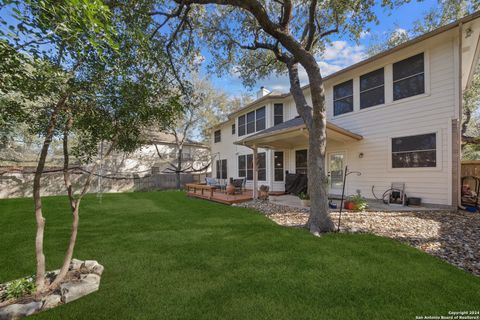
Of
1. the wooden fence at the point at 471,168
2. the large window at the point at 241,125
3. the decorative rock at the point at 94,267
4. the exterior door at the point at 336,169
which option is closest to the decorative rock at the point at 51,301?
the decorative rock at the point at 94,267

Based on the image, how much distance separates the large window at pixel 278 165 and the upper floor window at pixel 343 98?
139 inches

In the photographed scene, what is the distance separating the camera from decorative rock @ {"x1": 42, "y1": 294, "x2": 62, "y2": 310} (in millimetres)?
2275

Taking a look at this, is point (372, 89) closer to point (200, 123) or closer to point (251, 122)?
point (251, 122)

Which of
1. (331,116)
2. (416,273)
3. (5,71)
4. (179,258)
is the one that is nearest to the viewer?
(5,71)

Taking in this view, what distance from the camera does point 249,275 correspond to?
2916 millimetres

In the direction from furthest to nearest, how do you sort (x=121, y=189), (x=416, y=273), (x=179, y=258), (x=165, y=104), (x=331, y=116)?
(x=121, y=189)
(x=331, y=116)
(x=179, y=258)
(x=165, y=104)
(x=416, y=273)

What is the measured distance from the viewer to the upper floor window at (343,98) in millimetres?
8880

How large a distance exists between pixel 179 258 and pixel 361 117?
26.7ft

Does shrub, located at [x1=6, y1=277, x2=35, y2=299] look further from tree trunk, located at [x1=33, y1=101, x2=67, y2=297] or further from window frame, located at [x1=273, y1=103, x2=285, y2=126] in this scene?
window frame, located at [x1=273, y1=103, x2=285, y2=126]

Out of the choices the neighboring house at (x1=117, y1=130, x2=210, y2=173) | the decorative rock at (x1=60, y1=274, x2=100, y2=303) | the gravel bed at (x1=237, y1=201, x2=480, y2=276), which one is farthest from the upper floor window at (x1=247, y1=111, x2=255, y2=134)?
the decorative rock at (x1=60, y1=274, x2=100, y2=303)

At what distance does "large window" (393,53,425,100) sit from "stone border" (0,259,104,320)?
365 inches

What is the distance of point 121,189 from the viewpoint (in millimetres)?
15250

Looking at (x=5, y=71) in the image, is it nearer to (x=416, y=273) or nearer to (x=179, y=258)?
(x=179, y=258)

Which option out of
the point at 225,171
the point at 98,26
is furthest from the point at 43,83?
the point at 225,171
